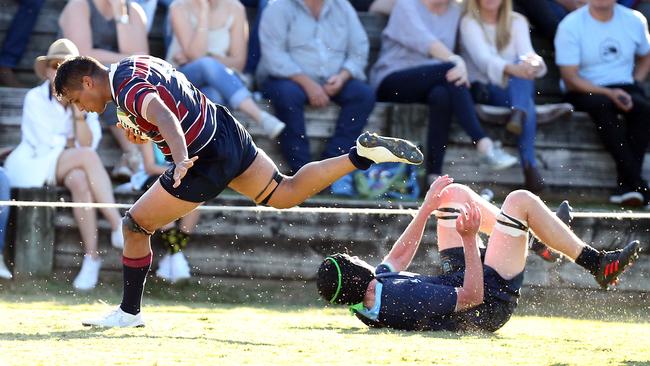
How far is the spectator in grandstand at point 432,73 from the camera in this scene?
9930 millimetres

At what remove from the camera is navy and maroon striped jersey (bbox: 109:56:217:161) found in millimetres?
6449

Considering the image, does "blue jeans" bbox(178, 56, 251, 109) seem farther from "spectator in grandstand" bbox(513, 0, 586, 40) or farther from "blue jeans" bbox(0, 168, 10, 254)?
"spectator in grandstand" bbox(513, 0, 586, 40)

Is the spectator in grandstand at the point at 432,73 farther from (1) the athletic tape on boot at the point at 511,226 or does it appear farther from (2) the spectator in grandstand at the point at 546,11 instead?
(1) the athletic tape on boot at the point at 511,226

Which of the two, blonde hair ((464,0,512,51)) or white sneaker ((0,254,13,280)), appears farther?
blonde hair ((464,0,512,51))

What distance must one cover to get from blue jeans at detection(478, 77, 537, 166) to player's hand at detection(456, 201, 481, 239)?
11.8 feet

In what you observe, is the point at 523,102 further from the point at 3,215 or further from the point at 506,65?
the point at 3,215

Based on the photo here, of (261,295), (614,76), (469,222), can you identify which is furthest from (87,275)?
(614,76)

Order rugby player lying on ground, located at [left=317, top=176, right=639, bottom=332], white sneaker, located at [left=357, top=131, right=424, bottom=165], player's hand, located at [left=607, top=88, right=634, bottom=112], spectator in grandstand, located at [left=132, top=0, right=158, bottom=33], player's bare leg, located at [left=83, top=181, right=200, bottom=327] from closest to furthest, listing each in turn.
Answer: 1. rugby player lying on ground, located at [left=317, top=176, right=639, bottom=332]
2. player's bare leg, located at [left=83, top=181, right=200, bottom=327]
3. white sneaker, located at [left=357, top=131, right=424, bottom=165]
4. player's hand, located at [left=607, top=88, right=634, bottom=112]
5. spectator in grandstand, located at [left=132, top=0, right=158, bottom=33]

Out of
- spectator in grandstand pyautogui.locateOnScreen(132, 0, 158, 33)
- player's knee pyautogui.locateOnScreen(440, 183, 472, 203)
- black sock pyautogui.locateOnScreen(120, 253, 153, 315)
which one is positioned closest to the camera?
black sock pyautogui.locateOnScreen(120, 253, 153, 315)

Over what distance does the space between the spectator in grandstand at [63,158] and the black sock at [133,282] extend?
2218 millimetres

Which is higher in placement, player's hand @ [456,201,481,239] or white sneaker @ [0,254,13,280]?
player's hand @ [456,201,481,239]

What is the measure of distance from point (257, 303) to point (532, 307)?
71.7 inches

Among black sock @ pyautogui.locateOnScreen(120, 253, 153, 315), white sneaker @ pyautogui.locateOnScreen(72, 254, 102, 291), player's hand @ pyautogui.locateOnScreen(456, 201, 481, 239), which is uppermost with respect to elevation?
player's hand @ pyautogui.locateOnScreen(456, 201, 481, 239)

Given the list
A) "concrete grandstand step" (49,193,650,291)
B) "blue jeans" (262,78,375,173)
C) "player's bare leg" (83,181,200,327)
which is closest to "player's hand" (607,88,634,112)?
"concrete grandstand step" (49,193,650,291)
